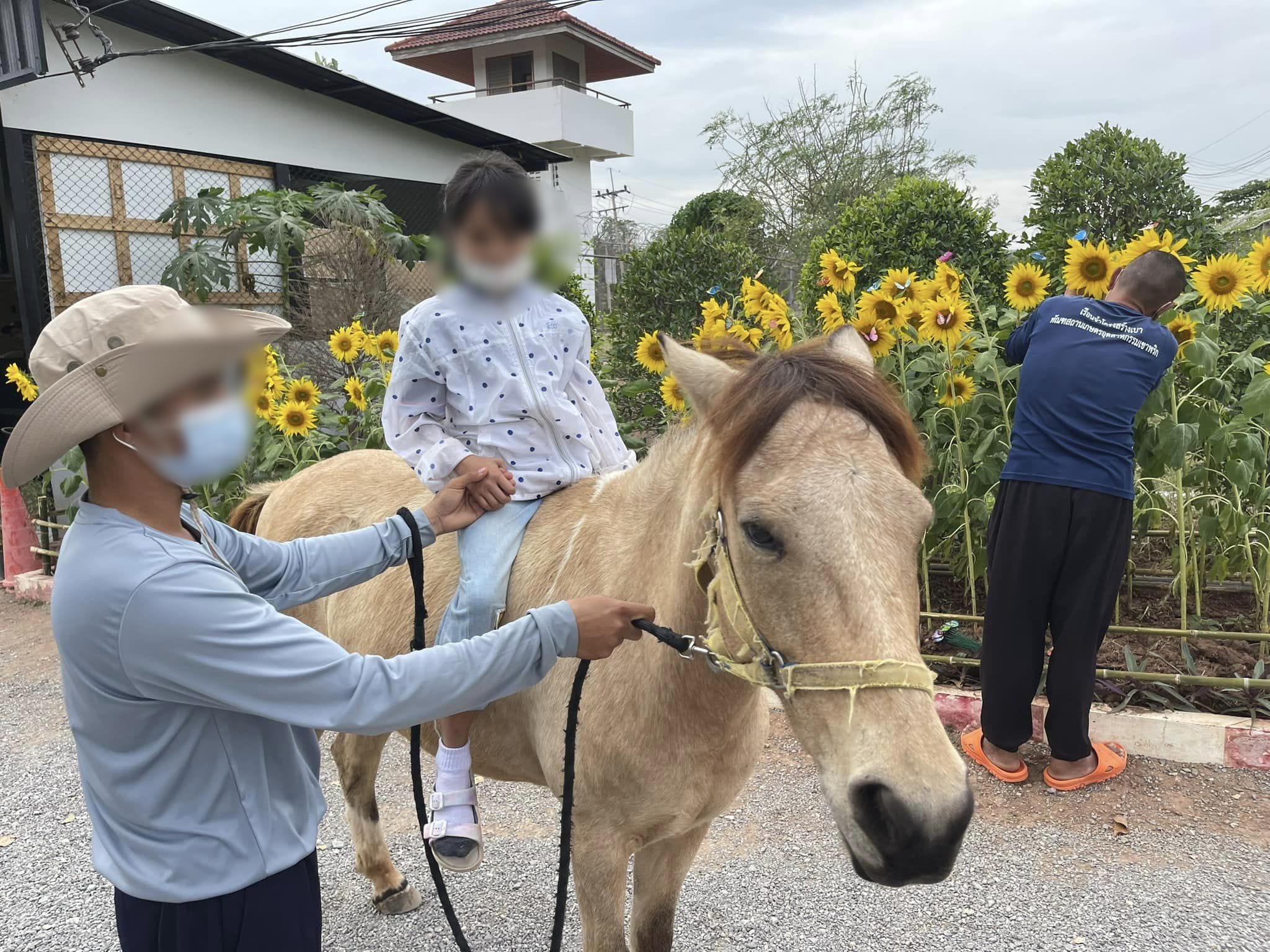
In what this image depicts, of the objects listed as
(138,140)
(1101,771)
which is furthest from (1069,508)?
(138,140)

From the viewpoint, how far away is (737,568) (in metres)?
1.48

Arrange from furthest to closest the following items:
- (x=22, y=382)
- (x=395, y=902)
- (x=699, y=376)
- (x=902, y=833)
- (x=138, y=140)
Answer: (x=138, y=140)
(x=22, y=382)
(x=395, y=902)
(x=699, y=376)
(x=902, y=833)

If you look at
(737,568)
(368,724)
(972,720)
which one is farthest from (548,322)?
(972,720)

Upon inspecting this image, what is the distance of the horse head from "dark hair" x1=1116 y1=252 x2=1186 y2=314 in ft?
8.47

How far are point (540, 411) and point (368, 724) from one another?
1191 millimetres

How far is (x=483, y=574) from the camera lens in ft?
7.18

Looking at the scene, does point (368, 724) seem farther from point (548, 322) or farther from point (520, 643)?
point (548, 322)

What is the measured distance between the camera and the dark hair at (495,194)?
2213 mm

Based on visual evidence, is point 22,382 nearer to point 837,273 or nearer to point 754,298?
point 754,298

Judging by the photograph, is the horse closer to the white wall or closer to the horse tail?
the horse tail

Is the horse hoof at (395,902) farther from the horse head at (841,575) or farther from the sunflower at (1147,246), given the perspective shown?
the sunflower at (1147,246)

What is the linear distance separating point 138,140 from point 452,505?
9.87 metres

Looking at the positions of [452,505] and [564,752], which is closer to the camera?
[564,752]

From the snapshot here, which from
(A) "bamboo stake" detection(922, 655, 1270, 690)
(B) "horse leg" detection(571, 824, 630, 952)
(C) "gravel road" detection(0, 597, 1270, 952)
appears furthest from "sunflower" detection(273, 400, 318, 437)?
(A) "bamboo stake" detection(922, 655, 1270, 690)
